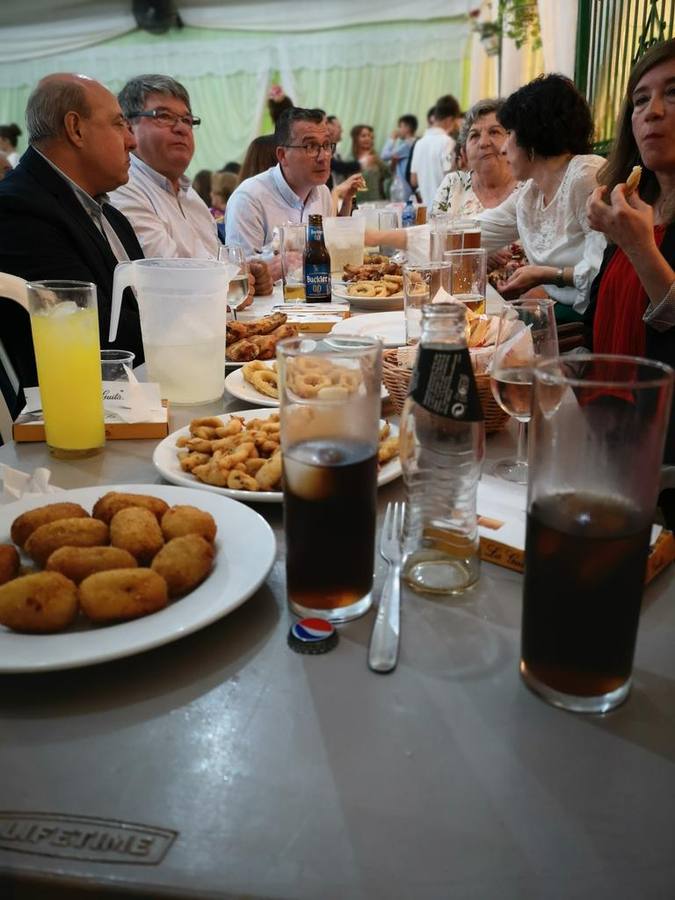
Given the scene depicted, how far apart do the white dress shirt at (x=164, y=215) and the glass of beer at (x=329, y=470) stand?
7.32 ft

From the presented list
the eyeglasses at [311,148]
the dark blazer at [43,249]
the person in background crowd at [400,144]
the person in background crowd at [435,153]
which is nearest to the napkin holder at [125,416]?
the dark blazer at [43,249]

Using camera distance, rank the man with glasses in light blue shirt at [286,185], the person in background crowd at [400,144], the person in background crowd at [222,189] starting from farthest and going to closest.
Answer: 1. the person in background crowd at [400,144]
2. the person in background crowd at [222,189]
3. the man with glasses in light blue shirt at [286,185]

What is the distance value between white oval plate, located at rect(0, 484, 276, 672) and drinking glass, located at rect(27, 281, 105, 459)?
0.28 metres

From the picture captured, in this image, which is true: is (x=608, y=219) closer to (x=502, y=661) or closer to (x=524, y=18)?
(x=502, y=661)

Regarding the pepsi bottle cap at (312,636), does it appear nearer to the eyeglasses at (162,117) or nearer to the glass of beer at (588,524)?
the glass of beer at (588,524)

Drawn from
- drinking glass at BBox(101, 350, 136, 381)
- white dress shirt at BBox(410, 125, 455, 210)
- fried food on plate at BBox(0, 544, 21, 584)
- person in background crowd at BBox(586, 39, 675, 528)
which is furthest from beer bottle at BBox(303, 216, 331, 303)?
white dress shirt at BBox(410, 125, 455, 210)

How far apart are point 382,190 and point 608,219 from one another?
7580 mm

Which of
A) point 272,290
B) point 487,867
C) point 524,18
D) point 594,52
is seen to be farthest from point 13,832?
point 524,18

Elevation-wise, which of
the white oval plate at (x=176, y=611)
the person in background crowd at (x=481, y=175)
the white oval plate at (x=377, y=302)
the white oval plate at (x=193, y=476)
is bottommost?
the white oval plate at (x=176, y=611)

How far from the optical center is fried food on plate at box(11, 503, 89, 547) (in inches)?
29.2

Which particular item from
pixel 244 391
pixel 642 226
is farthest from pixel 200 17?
pixel 244 391

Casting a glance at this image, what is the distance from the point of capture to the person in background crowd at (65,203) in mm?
1925

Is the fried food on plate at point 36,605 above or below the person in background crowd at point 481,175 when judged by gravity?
below

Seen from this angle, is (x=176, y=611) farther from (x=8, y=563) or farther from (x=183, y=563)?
(x=8, y=563)
